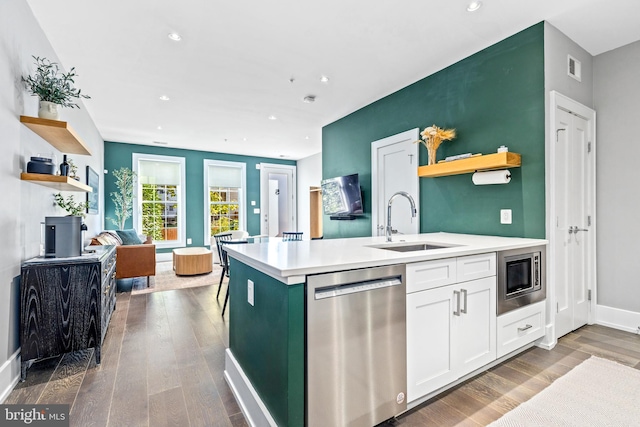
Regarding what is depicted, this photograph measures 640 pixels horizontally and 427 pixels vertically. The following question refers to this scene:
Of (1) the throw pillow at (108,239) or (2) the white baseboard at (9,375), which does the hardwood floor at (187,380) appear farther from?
(1) the throw pillow at (108,239)

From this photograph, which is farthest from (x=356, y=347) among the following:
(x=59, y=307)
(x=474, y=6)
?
(x=474, y=6)

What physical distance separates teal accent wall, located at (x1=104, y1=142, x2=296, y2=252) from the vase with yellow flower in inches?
231

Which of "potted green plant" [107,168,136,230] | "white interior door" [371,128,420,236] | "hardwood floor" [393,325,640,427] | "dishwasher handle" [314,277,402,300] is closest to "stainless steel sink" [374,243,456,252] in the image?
"dishwasher handle" [314,277,402,300]

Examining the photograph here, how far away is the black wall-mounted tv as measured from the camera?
4.59m

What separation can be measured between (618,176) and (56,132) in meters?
5.02

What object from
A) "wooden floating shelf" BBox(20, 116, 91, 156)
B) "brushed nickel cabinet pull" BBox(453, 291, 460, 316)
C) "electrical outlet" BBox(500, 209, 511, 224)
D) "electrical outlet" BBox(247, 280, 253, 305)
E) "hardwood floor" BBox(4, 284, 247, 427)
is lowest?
"hardwood floor" BBox(4, 284, 247, 427)

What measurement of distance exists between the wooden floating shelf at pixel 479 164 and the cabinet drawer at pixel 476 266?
0.92 metres

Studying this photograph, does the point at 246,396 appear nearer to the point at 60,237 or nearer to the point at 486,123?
the point at 60,237

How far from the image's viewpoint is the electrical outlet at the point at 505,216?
2.75 metres

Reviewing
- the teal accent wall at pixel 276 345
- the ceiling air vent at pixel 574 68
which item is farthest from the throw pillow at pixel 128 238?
the ceiling air vent at pixel 574 68

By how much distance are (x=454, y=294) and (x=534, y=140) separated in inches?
66.8

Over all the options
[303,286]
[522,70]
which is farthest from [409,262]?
[522,70]

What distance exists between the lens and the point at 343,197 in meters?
4.82

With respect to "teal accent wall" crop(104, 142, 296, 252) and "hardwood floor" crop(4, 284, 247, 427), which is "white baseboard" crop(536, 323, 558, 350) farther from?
"teal accent wall" crop(104, 142, 296, 252)
